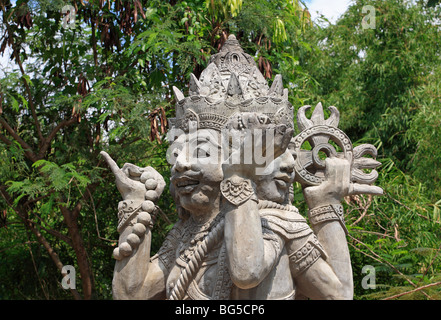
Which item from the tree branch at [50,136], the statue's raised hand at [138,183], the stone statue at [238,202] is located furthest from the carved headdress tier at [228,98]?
the tree branch at [50,136]

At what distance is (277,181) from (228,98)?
59 cm

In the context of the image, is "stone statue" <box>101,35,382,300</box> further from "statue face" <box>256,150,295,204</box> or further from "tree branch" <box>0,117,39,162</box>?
"tree branch" <box>0,117,39,162</box>

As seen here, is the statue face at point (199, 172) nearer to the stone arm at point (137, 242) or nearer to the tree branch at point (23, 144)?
the stone arm at point (137, 242)

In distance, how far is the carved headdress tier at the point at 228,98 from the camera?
11.6ft

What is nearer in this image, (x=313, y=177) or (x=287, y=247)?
(x=287, y=247)

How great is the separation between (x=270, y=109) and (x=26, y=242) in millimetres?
4333

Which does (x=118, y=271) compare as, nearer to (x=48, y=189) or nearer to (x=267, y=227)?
(x=267, y=227)

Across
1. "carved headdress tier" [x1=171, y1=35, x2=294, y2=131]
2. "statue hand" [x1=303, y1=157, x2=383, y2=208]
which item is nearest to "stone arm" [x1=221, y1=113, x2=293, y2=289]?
"carved headdress tier" [x1=171, y1=35, x2=294, y2=131]

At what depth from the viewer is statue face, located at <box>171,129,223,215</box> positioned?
3408 millimetres

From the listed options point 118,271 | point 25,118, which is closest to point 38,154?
point 25,118

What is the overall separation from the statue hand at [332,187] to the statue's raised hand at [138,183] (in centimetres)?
96

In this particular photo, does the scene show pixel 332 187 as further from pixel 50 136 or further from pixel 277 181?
pixel 50 136

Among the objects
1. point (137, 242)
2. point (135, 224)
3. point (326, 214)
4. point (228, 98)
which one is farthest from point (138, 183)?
point (326, 214)

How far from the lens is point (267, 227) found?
10.9 feet
